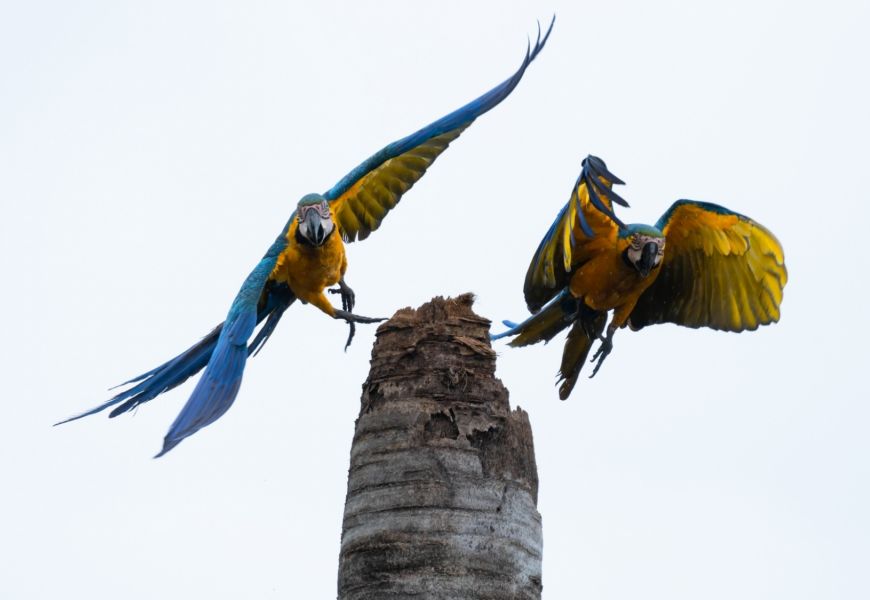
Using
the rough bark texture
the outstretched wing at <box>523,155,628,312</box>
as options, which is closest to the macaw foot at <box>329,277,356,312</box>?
the outstretched wing at <box>523,155,628,312</box>

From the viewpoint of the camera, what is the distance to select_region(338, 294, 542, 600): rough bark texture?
14.4 ft

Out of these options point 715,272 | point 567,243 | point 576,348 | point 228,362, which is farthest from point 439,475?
point 715,272

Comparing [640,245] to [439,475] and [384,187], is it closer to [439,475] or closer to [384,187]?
[384,187]

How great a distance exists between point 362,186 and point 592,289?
1.50 meters

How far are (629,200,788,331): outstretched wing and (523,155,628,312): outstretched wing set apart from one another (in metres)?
0.50

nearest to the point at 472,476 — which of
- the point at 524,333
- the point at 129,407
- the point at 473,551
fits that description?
the point at 473,551

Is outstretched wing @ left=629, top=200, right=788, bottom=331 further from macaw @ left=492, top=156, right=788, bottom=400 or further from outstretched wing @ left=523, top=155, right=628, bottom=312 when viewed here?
outstretched wing @ left=523, top=155, right=628, bottom=312

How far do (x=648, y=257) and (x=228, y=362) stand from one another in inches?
94.3

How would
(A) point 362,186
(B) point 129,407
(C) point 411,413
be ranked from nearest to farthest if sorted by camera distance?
(C) point 411,413 < (B) point 129,407 < (A) point 362,186

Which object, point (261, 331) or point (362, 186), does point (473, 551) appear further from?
point (362, 186)

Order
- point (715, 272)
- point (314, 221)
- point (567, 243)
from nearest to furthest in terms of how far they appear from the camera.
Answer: point (567, 243) → point (314, 221) → point (715, 272)

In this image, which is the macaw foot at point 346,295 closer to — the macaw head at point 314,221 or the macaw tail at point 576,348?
the macaw head at point 314,221

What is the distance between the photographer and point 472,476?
4586mm

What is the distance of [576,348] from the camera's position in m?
7.65
